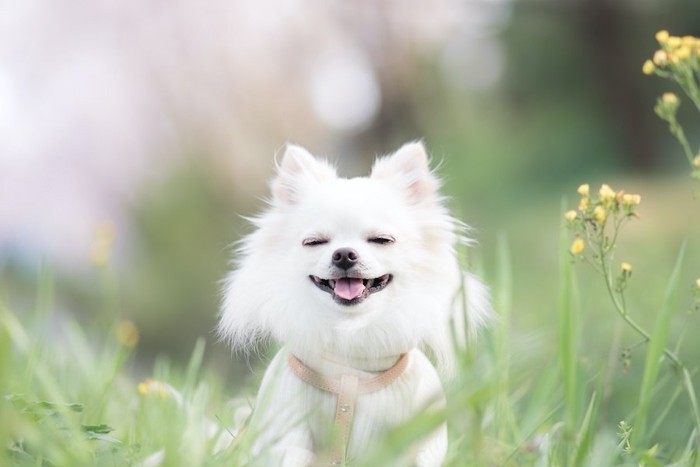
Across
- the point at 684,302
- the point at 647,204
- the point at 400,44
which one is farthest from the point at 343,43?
the point at 684,302

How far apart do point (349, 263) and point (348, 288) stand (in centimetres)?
6

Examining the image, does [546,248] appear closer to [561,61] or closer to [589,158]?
[589,158]

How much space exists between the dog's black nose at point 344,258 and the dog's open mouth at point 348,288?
49 millimetres

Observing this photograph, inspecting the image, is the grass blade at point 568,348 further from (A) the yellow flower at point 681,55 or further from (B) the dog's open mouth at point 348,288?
(A) the yellow flower at point 681,55

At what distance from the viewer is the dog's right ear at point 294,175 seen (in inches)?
74.9

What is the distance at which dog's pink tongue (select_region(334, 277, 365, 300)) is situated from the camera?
1.68m

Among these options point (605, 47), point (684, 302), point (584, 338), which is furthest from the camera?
point (605, 47)

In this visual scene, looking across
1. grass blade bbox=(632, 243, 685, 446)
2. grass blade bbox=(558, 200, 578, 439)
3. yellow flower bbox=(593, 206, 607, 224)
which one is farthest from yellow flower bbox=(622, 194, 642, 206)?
grass blade bbox=(558, 200, 578, 439)

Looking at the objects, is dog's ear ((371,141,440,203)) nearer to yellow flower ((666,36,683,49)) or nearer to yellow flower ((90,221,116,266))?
yellow flower ((666,36,683,49))

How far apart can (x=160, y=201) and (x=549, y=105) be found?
19.3 feet

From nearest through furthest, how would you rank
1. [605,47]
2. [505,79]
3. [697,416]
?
[697,416], [605,47], [505,79]

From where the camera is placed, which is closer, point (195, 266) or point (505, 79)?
point (195, 266)

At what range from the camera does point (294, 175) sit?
6.31 feet

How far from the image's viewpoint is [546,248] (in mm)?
7652
